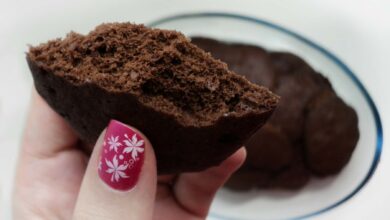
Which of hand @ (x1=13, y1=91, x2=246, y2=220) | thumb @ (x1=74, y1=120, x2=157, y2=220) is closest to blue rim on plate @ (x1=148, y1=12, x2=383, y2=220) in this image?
hand @ (x1=13, y1=91, x2=246, y2=220)

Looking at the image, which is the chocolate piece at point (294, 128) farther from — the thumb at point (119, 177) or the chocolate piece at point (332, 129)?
the thumb at point (119, 177)

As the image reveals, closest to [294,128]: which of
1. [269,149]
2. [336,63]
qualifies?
[269,149]

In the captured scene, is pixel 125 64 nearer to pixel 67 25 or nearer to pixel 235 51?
pixel 235 51

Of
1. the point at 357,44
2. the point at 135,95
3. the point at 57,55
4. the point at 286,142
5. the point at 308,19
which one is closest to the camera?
the point at 135,95

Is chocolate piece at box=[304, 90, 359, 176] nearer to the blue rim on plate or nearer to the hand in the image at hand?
the blue rim on plate

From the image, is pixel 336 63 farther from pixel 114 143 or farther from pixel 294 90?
pixel 114 143

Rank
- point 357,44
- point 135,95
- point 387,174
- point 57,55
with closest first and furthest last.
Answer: point 135,95
point 57,55
point 387,174
point 357,44

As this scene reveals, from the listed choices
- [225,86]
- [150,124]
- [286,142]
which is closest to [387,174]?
[286,142]
